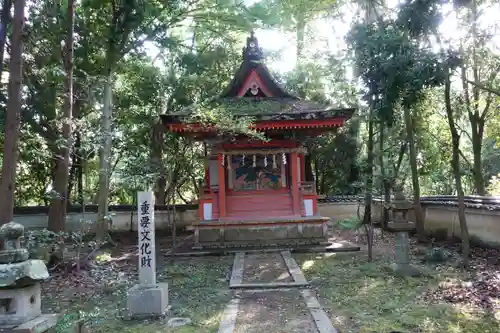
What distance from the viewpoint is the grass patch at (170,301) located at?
616 cm

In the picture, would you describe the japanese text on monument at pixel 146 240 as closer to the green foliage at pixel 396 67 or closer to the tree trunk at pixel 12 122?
the tree trunk at pixel 12 122

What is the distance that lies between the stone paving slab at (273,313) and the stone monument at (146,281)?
133 cm

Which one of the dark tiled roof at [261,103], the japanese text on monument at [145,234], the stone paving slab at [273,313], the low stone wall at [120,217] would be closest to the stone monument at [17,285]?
the japanese text on monument at [145,234]

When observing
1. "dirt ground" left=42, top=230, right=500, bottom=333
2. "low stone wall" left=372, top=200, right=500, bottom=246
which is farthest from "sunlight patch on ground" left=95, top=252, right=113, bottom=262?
"low stone wall" left=372, top=200, right=500, bottom=246

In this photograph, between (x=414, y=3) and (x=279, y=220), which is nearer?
(x=414, y=3)

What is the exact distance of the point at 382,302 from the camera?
7000 millimetres

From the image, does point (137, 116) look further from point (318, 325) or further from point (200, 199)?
point (318, 325)

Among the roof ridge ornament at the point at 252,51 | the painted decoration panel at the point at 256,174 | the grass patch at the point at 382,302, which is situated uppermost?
the roof ridge ornament at the point at 252,51

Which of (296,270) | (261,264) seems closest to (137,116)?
(261,264)

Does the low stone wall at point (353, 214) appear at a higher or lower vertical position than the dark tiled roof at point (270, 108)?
lower

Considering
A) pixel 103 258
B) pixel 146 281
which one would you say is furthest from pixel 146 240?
pixel 103 258

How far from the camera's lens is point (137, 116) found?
18.0 m

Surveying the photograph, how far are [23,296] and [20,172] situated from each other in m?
17.4

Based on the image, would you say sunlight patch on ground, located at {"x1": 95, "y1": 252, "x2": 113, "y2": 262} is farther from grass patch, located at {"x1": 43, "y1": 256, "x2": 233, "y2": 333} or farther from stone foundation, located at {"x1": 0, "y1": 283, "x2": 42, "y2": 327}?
stone foundation, located at {"x1": 0, "y1": 283, "x2": 42, "y2": 327}
